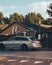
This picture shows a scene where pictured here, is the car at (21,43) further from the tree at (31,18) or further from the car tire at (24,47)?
the tree at (31,18)

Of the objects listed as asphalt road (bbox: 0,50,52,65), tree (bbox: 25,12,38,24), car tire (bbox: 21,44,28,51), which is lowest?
tree (bbox: 25,12,38,24)

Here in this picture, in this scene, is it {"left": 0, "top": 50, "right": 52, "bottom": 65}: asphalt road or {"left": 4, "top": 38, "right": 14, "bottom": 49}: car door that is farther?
{"left": 4, "top": 38, "right": 14, "bottom": 49}: car door

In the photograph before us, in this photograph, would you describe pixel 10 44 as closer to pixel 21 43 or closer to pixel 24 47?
pixel 21 43

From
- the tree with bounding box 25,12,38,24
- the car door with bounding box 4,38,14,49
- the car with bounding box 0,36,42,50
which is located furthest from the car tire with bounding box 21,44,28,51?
the tree with bounding box 25,12,38,24

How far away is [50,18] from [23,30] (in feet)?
42.9

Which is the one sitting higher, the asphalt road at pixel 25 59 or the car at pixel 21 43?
the asphalt road at pixel 25 59

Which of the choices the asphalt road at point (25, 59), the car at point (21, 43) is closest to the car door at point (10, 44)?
the car at point (21, 43)

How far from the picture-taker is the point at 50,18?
208 ft

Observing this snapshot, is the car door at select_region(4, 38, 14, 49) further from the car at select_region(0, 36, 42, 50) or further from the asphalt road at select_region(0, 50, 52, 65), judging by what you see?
the asphalt road at select_region(0, 50, 52, 65)

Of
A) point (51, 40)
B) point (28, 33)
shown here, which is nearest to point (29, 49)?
point (51, 40)

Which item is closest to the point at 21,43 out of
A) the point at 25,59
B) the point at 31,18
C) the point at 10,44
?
the point at 10,44

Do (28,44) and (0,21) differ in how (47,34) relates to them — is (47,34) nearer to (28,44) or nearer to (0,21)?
(28,44)

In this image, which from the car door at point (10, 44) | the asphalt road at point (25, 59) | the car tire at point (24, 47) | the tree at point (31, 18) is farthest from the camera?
the tree at point (31, 18)

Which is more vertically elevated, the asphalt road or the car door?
the asphalt road
